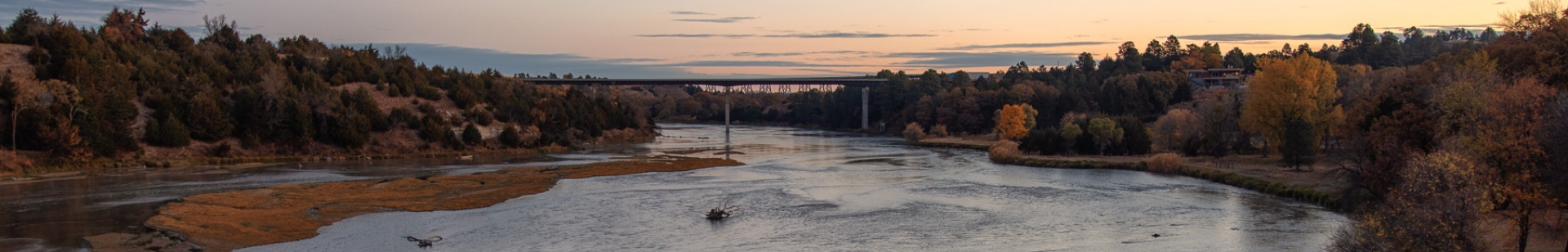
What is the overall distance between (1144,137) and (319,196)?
48.1m

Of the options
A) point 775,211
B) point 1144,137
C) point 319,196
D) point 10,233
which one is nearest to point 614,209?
point 775,211

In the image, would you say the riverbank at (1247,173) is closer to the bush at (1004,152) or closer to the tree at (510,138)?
the bush at (1004,152)

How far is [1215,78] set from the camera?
127625mm

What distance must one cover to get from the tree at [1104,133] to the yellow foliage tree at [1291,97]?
9.04 meters

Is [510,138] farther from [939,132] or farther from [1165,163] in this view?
[1165,163]

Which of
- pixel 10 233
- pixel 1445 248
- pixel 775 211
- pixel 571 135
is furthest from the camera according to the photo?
pixel 571 135

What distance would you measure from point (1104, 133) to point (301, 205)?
4657 cm

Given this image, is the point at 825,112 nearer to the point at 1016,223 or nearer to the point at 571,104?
the point at 571,104

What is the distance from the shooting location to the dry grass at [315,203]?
29281mm

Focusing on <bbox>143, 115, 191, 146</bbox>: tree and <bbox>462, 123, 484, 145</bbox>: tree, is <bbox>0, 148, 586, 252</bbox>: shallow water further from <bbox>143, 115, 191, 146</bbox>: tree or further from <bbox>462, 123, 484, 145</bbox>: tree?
<bbox>462, 123, 484, 145</bbox>: tree

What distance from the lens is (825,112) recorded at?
162 meters

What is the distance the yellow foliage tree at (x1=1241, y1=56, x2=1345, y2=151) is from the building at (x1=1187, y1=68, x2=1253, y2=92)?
60.9m

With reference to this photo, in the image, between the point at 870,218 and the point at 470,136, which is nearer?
the point at 870,218

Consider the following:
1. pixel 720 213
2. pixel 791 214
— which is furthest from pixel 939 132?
pixel 720 213
